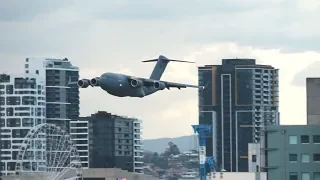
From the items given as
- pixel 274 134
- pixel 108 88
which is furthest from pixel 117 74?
pixel 274 134

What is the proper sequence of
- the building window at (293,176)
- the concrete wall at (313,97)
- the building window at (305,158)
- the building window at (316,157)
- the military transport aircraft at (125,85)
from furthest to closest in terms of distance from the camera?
the military transport aircraft at (125,85) < the concrete wall at (313,97) < the building window at (305,158) < the building window at (316,157) < the building window at (293,176)

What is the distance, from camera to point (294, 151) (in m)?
93.9

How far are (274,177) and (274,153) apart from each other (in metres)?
1.68

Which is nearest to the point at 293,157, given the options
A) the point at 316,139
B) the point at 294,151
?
the point at 294,151

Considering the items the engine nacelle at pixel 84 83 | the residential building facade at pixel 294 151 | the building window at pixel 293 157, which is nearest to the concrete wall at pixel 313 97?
the residential building facade at pixel 294 151

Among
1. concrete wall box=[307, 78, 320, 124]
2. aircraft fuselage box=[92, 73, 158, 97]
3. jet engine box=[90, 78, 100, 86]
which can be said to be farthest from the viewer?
jet engine box=[90, 78, 100, 86]

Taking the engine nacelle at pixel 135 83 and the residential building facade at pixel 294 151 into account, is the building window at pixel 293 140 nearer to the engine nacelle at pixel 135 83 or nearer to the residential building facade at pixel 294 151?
the residential building facade at pixel 294 151

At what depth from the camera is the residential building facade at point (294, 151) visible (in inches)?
3676

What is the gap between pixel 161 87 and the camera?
118 meters

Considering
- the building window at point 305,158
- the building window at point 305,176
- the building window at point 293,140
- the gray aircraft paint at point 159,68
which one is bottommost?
the building window at point 305,176

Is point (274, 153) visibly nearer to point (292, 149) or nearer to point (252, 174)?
point (292, 149)

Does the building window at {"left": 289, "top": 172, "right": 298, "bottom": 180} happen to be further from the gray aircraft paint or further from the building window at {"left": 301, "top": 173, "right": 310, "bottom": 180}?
the gray aircraft paint

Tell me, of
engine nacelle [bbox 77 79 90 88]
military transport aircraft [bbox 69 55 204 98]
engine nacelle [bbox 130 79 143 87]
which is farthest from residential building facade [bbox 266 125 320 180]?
engine nacelle [bbox 77 79 90 88]

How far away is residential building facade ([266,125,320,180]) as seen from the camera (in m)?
93.4
